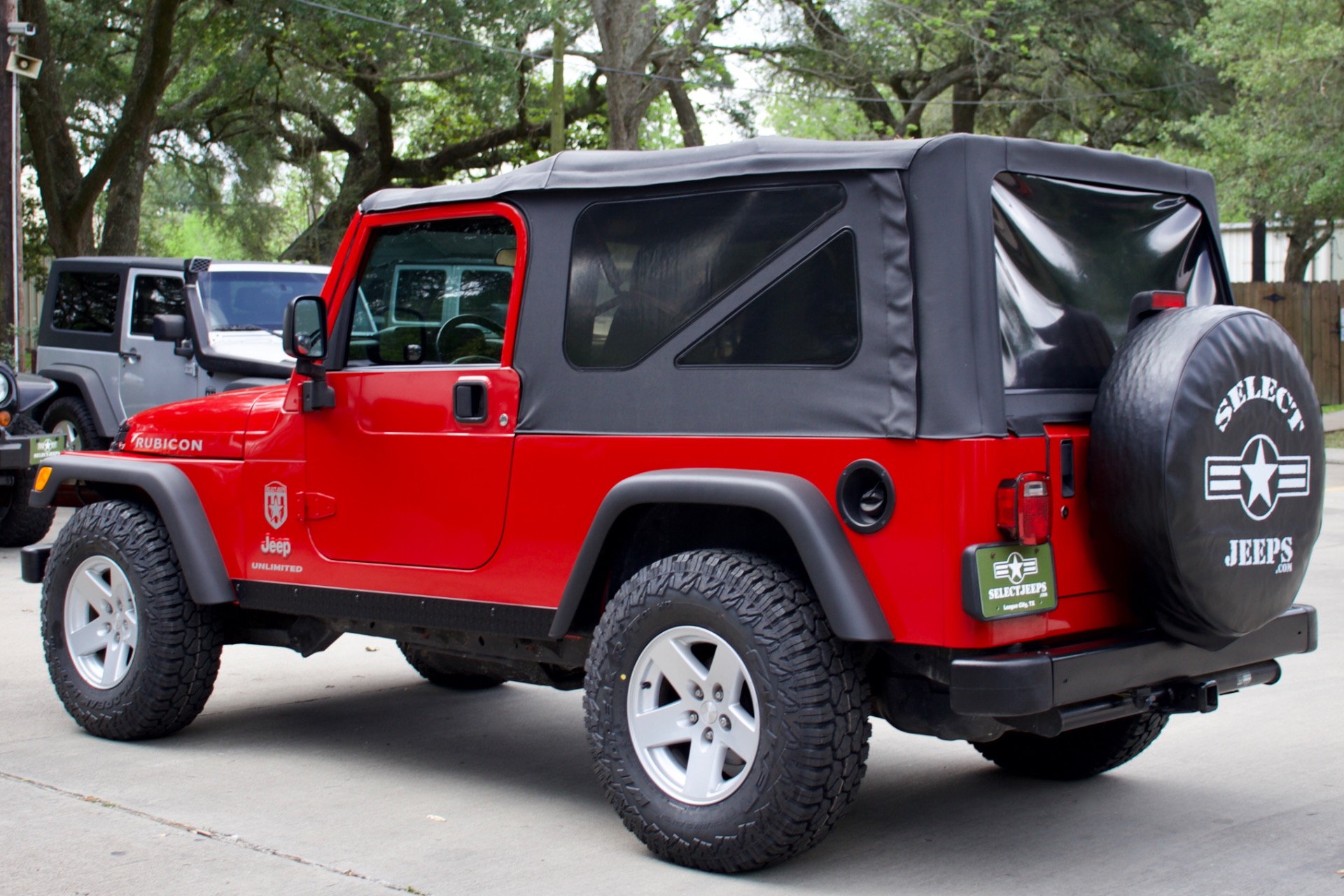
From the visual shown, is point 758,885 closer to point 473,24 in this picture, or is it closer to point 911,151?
point 911,151

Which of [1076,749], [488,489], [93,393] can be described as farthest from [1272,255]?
[488,489]

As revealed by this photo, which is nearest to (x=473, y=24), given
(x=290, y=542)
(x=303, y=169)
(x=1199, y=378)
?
(x=303, y=169)

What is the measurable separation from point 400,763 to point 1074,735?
2413 mm

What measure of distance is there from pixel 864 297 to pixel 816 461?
46cm

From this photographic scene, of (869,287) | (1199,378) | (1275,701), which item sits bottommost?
(1275,701)

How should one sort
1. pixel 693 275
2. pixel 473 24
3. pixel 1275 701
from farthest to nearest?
1. pixel 473 24
2. pixel 1275 701
3. pixel 693 275

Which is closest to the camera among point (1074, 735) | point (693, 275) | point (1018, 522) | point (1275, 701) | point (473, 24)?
point (1018, 522)

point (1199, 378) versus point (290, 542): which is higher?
point (1199, 378)

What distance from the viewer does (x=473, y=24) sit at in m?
22.0

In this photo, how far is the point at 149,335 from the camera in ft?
42.9

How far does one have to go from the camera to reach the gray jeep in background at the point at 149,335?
1204 centimetres

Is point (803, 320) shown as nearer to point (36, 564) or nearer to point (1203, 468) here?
point (1203, 468)

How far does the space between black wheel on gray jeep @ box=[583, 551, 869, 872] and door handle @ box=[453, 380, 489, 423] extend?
33.4 inches

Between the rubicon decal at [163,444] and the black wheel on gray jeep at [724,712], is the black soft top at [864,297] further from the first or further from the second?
the rubicon decal at [163,444]
